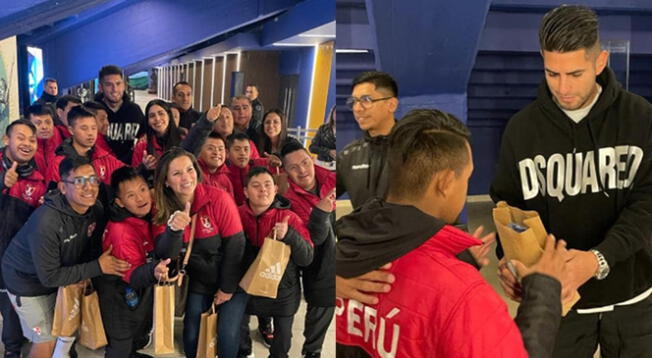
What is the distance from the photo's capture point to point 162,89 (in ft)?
4.39

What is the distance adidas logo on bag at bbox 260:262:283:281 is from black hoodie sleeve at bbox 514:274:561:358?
0.54 m

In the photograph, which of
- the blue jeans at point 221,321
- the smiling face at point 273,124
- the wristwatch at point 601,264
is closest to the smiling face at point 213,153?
the smiling face at point 273,124

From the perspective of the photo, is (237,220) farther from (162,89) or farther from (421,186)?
(421,186)

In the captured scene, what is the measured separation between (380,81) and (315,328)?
60 cm

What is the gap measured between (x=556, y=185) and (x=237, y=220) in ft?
2.66

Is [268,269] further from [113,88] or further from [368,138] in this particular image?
[113,88]

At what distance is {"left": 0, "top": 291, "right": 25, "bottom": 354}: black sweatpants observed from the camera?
1.34 metres

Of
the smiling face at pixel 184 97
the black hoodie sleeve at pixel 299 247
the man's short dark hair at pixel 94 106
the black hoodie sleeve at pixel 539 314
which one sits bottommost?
the black hoodie sleeve at pixel 539 314

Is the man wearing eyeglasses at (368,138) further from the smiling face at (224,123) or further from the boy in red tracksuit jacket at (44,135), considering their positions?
the boy in red tracksuit jacket at (44,135)

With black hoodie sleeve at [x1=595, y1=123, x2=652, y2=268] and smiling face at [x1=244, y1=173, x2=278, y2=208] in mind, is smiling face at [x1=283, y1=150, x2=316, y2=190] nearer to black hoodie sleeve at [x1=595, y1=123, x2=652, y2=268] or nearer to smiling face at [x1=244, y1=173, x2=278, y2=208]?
smiling face at [x1=244, y1=173, x2=278, y2=208]

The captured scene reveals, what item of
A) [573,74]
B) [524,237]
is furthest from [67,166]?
[573,74]

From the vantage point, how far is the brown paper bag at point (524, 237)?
4.43 ft

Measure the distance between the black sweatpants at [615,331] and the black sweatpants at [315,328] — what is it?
651mm

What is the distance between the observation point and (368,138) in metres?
1.25
